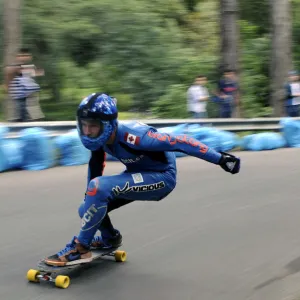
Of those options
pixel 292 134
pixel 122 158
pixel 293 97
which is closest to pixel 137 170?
pixel 122 158

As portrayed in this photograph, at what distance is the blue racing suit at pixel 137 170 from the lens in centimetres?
493

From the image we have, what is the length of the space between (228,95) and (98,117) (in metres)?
10.0

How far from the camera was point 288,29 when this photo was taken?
1585 centimetres

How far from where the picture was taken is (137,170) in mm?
5234

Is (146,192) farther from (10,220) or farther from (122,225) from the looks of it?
(10,220)

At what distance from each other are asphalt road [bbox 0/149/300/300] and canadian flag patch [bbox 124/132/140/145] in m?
1.25

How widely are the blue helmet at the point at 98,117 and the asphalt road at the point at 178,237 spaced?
1.27 m

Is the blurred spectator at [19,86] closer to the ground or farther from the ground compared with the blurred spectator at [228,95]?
farther from the ground

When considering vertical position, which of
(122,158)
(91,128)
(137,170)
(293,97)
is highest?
(91,128)

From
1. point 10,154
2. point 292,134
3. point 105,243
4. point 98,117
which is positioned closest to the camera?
point 98,117

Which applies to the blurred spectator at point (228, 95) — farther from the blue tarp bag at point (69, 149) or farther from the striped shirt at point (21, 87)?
the blue tarp bag at point (69, 149)

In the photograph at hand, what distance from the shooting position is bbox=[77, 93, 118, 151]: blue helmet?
15.7 ft

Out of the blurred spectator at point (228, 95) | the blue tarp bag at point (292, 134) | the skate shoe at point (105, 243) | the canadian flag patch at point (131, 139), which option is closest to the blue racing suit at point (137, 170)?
the canadian flag patch at point (131, 139)

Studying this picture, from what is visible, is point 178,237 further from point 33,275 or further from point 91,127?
point 91,127
